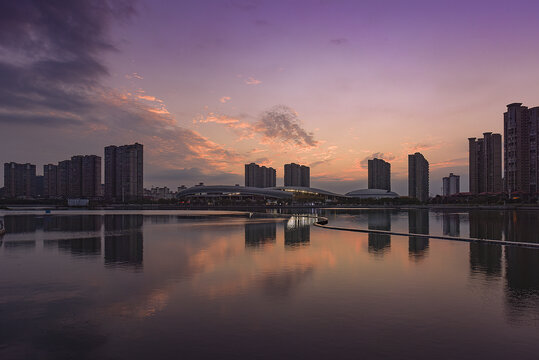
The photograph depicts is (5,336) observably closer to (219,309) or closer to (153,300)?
(153,300)

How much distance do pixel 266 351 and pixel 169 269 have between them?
1200 centimetres

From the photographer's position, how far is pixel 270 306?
13141mm

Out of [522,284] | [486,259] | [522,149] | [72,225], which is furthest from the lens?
[522,149]

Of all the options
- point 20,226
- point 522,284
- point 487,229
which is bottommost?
point 20,226

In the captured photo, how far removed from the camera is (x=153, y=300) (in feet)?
45.4

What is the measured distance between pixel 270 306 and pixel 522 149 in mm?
197635

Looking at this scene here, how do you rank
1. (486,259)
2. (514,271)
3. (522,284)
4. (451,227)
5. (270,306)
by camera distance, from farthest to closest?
(451,227), (486,259), (514,271), (522,284), (270,306)

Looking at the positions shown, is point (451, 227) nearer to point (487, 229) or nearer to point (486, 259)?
point (487, 229)

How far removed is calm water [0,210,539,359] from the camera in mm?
9562

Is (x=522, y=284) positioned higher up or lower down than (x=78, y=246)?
higher up

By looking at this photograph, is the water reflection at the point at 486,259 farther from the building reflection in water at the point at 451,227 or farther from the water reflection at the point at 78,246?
the water reflection at the point at 78,246

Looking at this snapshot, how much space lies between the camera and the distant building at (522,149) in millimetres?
166500

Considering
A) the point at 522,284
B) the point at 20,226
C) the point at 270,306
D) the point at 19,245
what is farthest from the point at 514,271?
the point at 20,226

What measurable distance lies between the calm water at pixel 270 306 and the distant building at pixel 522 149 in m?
176
